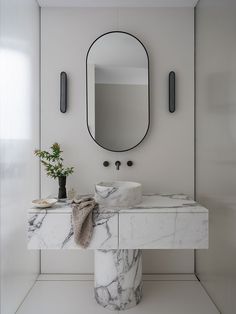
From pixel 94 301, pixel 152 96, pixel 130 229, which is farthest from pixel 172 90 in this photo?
pixel 94 301

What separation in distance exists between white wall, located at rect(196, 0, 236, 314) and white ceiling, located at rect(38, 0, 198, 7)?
0.63 ft

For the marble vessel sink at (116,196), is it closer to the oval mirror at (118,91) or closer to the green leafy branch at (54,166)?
the green leafy branch at (54,166)

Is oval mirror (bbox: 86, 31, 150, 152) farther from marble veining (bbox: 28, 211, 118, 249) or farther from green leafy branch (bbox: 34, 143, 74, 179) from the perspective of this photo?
marble veining (bbox: 28, 211, 118, 249)

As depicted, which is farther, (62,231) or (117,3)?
(117,3)

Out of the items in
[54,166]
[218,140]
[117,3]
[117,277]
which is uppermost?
[117,3]

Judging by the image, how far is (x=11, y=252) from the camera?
1889mm

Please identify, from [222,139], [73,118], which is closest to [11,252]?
[73,118]

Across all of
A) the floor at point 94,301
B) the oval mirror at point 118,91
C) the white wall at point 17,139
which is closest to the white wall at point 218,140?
the floor at point 94,301

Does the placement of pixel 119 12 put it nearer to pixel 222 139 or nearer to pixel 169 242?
pixel 222 139

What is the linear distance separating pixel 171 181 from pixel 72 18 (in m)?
1.71

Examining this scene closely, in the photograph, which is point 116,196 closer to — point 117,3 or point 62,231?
point 62,231

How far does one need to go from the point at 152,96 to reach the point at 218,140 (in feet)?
2.67

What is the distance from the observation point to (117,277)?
1996mm

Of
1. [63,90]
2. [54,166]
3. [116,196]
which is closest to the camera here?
[116,196]
